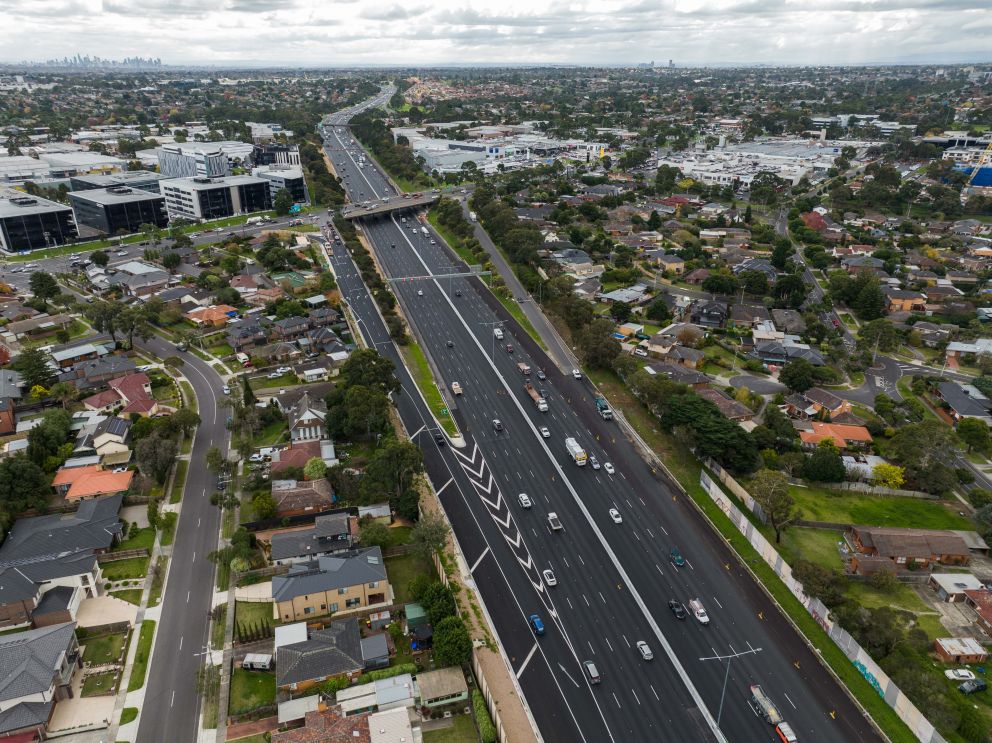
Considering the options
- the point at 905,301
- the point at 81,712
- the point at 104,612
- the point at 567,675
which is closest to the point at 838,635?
the point at 567,675

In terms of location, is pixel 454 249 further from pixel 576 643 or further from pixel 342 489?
pixel 576 643

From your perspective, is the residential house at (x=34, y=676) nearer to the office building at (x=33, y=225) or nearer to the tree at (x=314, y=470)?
the tree at (x=314, y=470)

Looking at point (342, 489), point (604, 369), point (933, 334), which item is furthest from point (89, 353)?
point (933, 334)

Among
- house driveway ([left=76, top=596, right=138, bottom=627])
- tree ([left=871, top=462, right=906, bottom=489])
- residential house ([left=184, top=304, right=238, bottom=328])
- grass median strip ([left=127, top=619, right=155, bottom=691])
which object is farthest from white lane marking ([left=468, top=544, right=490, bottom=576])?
residential house ([left=184, top=304, right=238, bottom=328])

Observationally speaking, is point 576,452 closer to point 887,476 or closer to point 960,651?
point 887,476

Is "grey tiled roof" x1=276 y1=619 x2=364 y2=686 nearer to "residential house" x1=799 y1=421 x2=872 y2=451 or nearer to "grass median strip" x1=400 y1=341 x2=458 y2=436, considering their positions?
"grass median strip" x1=400 y1=341 x2=458 y2=436
